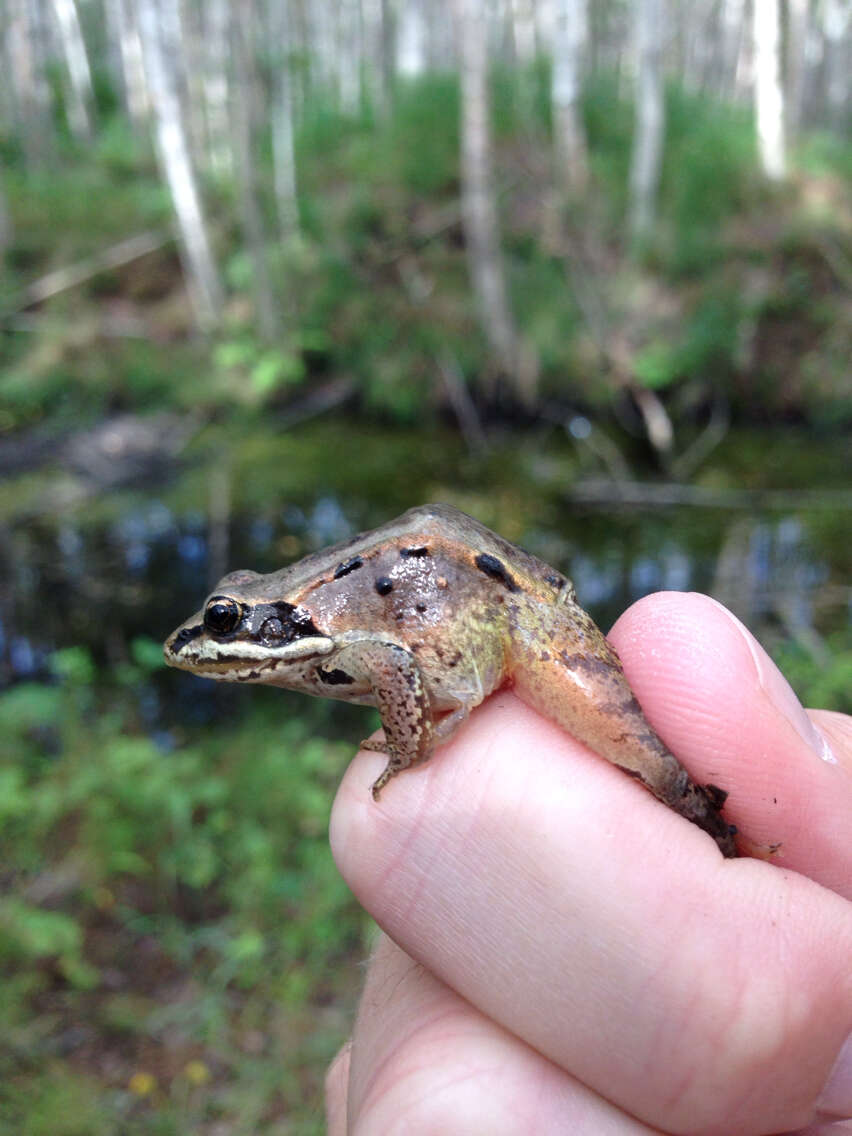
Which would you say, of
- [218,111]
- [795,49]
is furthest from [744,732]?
A: [795,49]

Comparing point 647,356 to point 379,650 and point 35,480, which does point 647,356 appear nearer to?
point 35,480

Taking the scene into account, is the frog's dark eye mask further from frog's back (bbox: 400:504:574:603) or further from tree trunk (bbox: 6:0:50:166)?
tree trunk (bbox: 6:0:50:166)

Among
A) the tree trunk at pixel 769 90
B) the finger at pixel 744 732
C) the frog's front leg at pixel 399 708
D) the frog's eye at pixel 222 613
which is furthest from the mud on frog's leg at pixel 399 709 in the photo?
the tree trunk at pixel 769 90

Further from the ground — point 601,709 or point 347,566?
point 347,566

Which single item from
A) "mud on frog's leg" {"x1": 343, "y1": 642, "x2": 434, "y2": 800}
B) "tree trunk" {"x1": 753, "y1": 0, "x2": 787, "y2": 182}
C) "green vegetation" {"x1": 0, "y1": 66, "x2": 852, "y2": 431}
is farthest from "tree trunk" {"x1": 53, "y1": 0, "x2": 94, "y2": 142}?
"mud on frog's leg" {"x1": 343, "y1": 642, "x2": 434, "y2": 800}

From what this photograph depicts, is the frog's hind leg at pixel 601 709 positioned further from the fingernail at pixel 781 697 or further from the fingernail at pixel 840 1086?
the fingernail at pixel 840 1086

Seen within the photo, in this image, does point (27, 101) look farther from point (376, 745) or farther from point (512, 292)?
point (376, 745)
